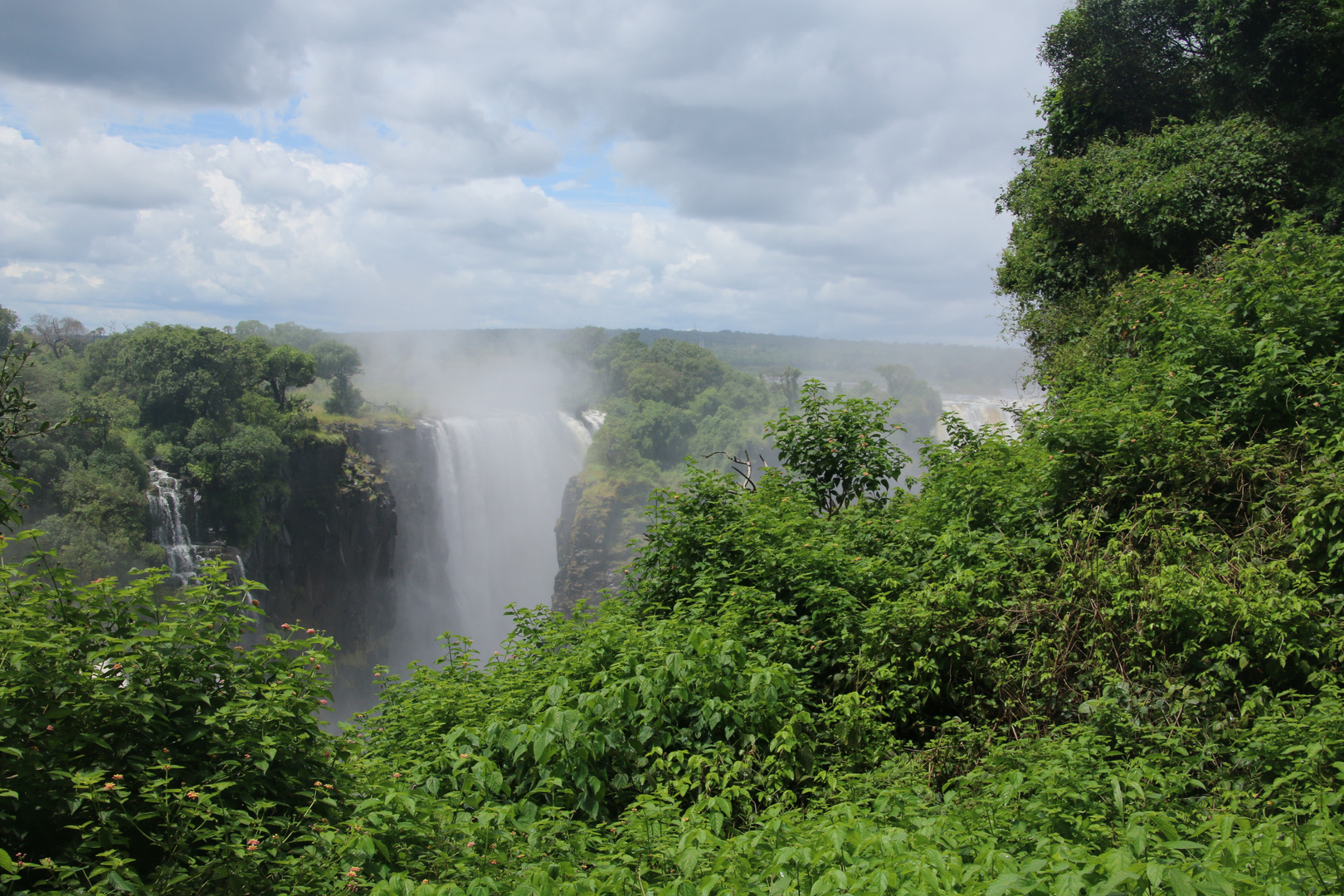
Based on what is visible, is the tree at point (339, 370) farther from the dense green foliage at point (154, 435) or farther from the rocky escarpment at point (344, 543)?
the dense green foliage at point (154, 435)

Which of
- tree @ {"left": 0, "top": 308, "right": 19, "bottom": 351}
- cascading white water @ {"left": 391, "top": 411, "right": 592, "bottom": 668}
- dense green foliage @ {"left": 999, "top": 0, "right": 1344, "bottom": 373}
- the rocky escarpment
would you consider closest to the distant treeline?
cascading white water @ {"left": 391, "top": 411, "right": 592, "bottom": 668}

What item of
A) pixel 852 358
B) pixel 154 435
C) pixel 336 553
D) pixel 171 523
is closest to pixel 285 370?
pixel 154 435

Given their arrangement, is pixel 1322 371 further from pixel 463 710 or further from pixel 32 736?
pixel 32 736

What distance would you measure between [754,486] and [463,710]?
18.1 feet

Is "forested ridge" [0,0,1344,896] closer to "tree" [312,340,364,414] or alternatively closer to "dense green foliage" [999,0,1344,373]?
"dense green foliage" [999,0,1344,373]

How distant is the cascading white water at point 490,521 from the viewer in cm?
6938

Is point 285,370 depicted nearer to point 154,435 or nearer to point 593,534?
point 154,435

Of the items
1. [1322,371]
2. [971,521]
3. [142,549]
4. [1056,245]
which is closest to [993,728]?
[971,521]

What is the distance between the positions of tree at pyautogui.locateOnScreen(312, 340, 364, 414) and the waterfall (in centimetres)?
2440

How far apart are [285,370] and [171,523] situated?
1442cm

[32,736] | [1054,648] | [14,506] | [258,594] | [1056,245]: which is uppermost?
[1056,245]

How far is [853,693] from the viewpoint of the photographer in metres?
5.23

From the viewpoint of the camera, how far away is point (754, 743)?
4688mm

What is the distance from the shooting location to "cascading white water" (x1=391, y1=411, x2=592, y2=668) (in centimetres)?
6938
